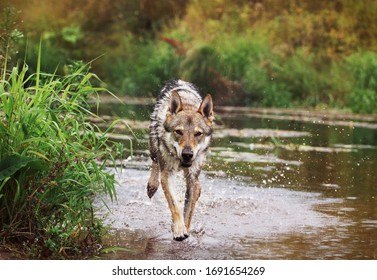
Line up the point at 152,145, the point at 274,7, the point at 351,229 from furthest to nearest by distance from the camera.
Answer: the point at 274,7 < the point at 152,145 < the point at 351,229

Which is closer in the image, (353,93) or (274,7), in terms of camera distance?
(353,93)

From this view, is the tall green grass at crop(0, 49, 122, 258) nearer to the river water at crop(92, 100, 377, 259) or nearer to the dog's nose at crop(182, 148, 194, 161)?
the river water at crop(92, 100, 377, 259)

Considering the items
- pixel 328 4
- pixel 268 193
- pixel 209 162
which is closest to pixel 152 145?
pixel 268 193

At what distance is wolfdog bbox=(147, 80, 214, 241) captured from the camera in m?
6.24

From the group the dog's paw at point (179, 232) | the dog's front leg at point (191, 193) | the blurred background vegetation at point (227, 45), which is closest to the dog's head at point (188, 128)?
the dog's front leg at point (191, 193)

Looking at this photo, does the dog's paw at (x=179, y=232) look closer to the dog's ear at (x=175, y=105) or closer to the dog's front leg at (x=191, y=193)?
the dog's front leg at (x=191, y=193)

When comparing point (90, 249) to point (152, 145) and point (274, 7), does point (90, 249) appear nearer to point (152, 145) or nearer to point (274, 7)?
point (152, 145)

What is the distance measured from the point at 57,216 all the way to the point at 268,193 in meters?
3.30

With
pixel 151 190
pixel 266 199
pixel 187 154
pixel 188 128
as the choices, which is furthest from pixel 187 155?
pixel 266 199

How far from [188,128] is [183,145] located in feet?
0.53

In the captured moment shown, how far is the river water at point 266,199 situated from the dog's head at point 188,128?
63 centimetres

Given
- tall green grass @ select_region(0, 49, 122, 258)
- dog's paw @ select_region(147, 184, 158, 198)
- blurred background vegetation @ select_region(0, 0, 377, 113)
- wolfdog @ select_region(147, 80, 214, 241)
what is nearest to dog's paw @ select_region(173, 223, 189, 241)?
wolfdog @ select_region(147, 80, 214, 241)

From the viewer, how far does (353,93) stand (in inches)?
640

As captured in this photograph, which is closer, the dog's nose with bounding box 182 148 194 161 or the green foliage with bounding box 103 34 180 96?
the dog's nose with bounding box 182 148 194 161
